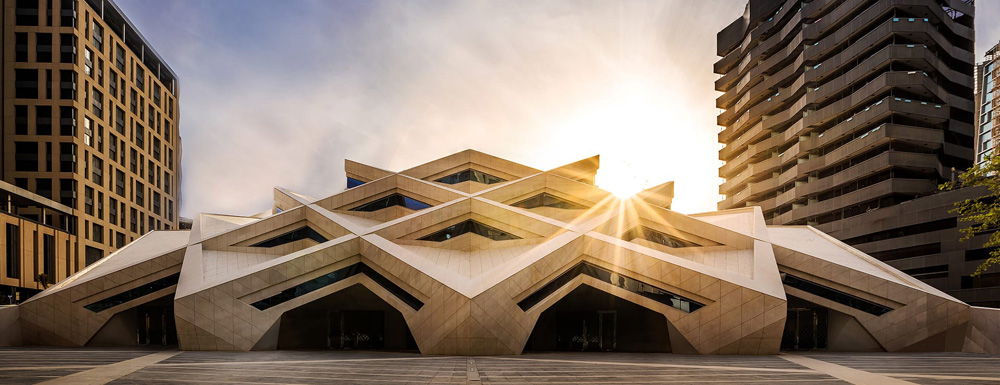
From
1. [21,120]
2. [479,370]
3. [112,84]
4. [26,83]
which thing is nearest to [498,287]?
[479,370]

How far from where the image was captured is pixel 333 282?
28.3 metres

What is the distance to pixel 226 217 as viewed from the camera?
38.8 meters

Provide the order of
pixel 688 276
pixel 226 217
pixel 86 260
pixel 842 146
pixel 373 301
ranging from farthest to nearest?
1. pixel 842 146
2. pixel 86 260
3. pixel 226 217
4. pixel 373 301
5. pixel 688 276

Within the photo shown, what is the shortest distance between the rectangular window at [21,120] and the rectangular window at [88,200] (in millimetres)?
7501

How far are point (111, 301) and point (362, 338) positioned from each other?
12.3m

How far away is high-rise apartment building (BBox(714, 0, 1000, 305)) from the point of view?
180 feet

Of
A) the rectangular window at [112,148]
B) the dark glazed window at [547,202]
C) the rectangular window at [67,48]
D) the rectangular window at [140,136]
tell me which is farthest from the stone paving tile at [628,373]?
the rectangular window at [140,136]

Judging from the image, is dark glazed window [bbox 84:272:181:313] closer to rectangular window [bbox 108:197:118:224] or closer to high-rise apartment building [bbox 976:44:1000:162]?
rectangular window [bbox 108:197:118:224]

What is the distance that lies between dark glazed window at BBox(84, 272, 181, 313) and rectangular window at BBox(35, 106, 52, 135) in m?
40.1

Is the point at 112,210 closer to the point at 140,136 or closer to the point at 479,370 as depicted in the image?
the point at 140,136

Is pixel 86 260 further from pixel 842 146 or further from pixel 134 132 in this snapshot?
pixel 842 146

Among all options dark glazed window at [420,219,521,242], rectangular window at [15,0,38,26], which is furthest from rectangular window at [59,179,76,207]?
dark glazed window at [420,219,521,242]

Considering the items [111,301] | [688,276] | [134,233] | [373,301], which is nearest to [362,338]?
[373,301]

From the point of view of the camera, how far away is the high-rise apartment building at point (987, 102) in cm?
8688
